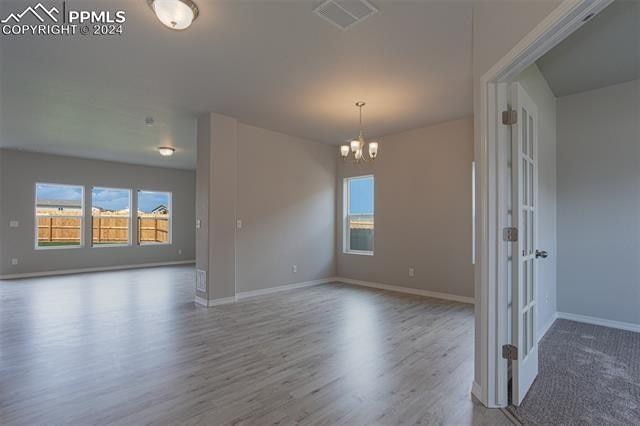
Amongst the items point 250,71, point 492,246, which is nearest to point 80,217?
point 250,71

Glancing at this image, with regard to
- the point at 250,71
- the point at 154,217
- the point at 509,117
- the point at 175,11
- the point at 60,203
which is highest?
the point at 250,71

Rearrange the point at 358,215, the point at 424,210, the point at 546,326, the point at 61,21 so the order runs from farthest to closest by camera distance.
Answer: the point at 358,215, the point at 424,210, the point at 546,326, the point at 61,21

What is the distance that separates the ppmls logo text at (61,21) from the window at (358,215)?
4.72 meters

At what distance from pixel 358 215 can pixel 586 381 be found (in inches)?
179

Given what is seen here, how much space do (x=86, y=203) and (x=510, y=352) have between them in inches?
363

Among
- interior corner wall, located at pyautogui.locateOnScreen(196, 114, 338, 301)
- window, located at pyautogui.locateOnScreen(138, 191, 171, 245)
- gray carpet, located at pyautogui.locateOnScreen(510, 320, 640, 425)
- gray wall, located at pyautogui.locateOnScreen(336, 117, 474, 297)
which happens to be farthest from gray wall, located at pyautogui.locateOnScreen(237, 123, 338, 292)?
window, located at pyautogui.locateOnScreen(138, 191, 171, 245)

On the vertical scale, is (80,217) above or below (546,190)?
below

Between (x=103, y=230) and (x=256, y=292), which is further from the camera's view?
(x=103, y=230)

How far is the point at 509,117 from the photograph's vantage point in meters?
2.17

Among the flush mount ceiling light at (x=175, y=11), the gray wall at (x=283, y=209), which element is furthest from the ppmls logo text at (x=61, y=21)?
the gray wall at (x=283, y=209)

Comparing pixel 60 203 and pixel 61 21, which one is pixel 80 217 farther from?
pixel 61 21

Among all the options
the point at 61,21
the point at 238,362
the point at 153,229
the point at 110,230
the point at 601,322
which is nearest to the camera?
the point at 61,21

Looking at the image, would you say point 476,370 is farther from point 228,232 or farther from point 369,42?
point 228,232

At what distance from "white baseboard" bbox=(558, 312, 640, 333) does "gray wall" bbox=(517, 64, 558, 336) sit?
0.17 meters
